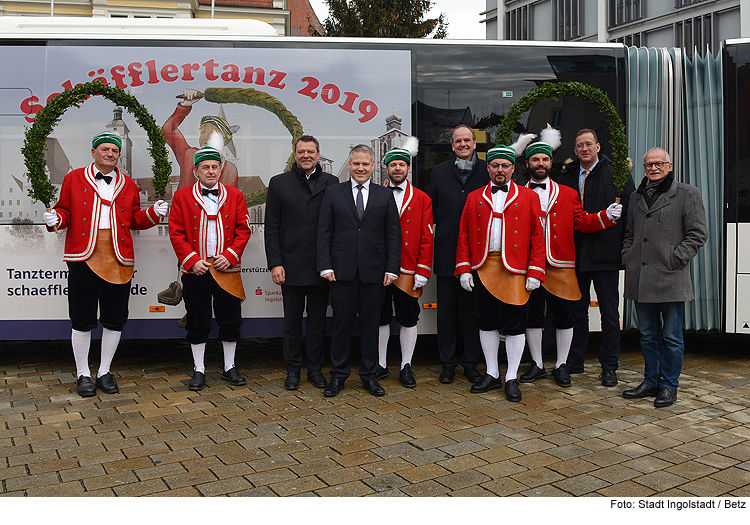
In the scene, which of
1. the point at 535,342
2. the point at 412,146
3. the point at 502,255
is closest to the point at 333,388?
the point at 502,255

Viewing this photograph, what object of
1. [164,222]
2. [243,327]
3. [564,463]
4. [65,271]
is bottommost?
[564,463]

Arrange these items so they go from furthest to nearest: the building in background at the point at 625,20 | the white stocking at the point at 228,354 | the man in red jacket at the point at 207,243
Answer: the building in background at the point at 625,20 → the white stocking at the point at 228,354 → the man in red jacket at the point at 207,243

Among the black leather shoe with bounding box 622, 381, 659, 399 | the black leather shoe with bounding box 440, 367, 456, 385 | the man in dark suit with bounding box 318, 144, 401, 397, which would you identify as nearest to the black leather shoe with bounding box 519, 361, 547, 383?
the black leather shoe with bounding box 440, 367, 456, 385

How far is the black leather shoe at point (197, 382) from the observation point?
→ 213 inches

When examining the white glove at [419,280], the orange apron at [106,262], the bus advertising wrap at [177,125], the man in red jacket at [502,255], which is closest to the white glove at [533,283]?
the man in red jacket at [502,255]

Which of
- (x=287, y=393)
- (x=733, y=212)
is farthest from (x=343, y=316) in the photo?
(x=733, y=212)

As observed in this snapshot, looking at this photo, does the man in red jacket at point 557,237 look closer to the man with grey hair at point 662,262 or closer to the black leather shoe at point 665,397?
the man with grey hair at point 662,262

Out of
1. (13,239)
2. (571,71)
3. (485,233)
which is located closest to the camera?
(485,233)

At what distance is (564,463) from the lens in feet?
12.2

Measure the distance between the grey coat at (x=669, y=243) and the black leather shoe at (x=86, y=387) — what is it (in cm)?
442

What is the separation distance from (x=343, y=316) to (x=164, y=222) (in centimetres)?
201

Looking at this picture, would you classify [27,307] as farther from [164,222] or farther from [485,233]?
[485,233]

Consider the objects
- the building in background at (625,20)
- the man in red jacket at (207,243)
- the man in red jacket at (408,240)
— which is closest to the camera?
the man in red jacket at (207,243)

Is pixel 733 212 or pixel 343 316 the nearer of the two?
pixel 343 316
